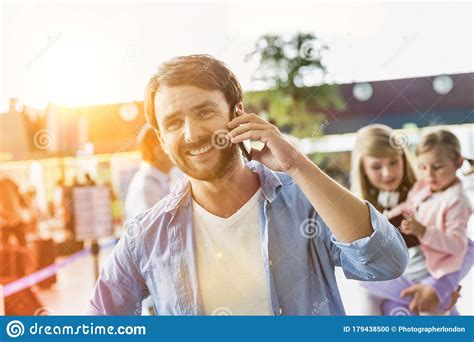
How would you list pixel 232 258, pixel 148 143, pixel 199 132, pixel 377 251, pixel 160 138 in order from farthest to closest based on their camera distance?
pixel 148 143, pixel 160 138, pixel 199 132, pixel 232 258, pixel 377 251

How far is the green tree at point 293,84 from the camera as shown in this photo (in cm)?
234

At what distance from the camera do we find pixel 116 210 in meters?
2.42

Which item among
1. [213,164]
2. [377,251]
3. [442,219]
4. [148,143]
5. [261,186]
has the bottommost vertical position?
[377,251]

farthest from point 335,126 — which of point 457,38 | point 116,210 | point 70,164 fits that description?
point 70,164

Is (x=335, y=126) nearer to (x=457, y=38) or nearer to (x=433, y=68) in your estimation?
(x=433, y=68)

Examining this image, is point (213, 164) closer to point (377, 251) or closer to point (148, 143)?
point (148, 143)

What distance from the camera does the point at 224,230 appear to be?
2037 mm

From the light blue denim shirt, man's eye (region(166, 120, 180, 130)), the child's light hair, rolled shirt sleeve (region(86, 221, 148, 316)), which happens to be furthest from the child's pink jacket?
rolled shirt sleeve (region(86, 221, 148, 316))

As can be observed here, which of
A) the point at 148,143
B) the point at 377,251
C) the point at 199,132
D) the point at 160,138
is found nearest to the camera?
the point at 377,251

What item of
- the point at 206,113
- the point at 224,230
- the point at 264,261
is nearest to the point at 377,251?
the point at 264,261

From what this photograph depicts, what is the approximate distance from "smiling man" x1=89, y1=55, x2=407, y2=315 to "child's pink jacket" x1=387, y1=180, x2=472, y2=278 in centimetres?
46

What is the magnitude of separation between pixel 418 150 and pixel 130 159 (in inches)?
47.6

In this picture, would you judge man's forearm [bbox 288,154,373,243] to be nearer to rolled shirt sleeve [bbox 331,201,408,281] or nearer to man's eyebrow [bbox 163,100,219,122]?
rolled shirt sleeve [bbox 331,201,408,281]

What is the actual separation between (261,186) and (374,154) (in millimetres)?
555
